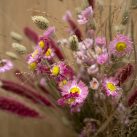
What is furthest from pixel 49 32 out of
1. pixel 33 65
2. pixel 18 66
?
pixel 18 66

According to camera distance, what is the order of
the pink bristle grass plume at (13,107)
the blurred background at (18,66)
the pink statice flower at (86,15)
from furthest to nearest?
the blurred background at (18,66), the pink bristle grass plume at (13,107), the pink statice flower at (86,15)

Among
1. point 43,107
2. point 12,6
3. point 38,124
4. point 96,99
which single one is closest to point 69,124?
point 43,107

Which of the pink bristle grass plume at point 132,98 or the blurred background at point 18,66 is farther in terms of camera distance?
the blurred background at point 18,66

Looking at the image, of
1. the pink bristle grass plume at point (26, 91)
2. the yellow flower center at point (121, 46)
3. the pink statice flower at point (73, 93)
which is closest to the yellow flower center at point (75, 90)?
the pink statice flower at point (73, 93)

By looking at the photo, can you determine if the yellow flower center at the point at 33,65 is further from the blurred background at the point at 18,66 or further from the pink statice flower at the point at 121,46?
the blurred background at the point at 18,66

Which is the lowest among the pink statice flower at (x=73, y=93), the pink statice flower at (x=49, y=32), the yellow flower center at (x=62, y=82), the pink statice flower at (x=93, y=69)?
the pink statice flower at (x=73, y=93)

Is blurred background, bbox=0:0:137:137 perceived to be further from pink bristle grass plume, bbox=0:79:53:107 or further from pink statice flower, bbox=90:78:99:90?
pink statice flower, bbox=90:78:99:90

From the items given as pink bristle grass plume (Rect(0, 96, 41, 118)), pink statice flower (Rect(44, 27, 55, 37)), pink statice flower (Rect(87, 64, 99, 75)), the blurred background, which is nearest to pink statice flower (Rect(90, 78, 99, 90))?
pink statice flower (Rect(87, 64, 99, 75))
